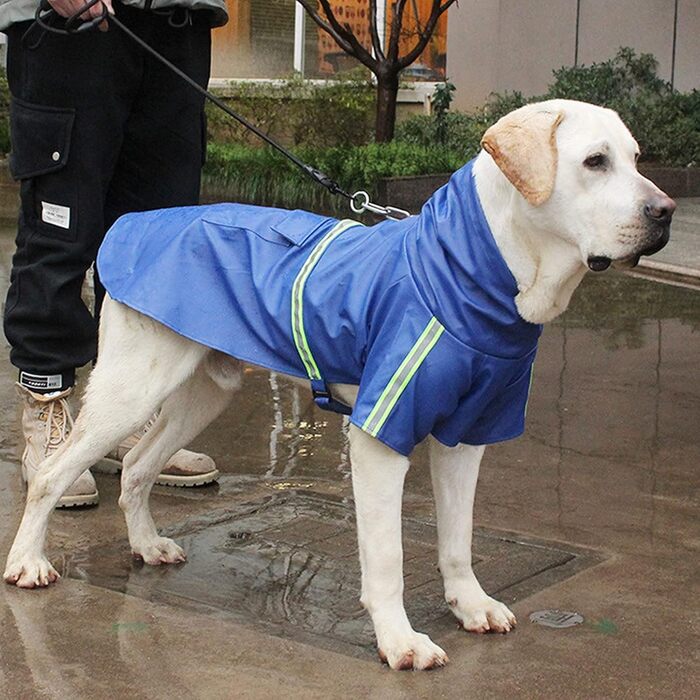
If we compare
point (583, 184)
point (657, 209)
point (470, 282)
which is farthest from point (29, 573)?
point (657, 209)

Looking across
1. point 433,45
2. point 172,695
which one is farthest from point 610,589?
point 433,45

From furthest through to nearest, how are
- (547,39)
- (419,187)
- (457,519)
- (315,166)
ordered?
(547,39) < (315,166) < (419,187) < (457,519)

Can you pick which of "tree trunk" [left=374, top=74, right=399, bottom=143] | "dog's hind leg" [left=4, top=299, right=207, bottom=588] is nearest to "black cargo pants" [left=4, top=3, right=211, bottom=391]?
"dog's hind leg" [left=4, top=299, right=207, bottom=588]

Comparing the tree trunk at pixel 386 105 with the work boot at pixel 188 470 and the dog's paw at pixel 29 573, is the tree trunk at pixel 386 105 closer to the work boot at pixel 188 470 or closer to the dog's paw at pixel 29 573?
the work boot at pixel 188 470

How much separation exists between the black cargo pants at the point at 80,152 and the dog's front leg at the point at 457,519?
5.30 feet

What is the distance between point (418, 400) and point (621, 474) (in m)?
1.97

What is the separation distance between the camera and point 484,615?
353 centimetres

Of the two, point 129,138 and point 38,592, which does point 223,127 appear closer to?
point 129,138

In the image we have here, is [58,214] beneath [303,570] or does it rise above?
above

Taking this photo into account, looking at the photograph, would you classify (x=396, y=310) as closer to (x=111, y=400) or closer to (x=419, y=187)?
(x=111, y=400)

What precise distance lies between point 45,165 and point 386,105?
30.6 feet

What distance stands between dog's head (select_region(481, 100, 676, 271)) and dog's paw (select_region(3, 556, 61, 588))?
1.73m

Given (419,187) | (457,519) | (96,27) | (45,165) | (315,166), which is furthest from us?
(315,166)

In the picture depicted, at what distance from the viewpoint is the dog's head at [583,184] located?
10.3ft
